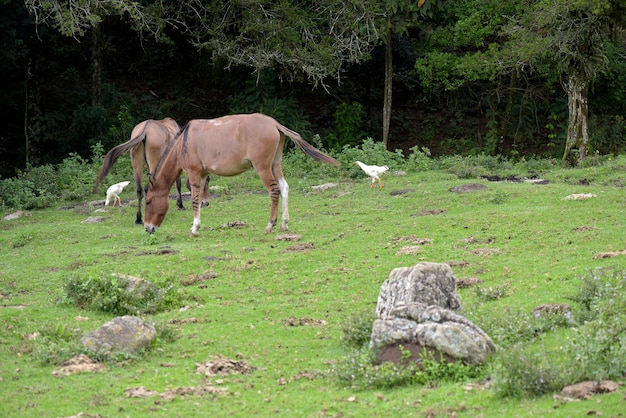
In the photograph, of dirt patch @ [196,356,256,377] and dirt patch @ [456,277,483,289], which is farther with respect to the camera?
dirt patch @ [456,277,483,289]

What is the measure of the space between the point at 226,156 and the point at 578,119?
1096 centimetres

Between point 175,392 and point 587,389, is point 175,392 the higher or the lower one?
the lower one

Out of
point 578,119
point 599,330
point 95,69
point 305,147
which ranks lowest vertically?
point 599,330

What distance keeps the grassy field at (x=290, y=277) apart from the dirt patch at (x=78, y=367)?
9cm

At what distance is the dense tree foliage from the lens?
74.1 ft

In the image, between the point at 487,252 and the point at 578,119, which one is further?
the point at 578,119

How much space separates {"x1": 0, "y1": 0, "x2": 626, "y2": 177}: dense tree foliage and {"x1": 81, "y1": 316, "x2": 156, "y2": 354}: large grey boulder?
536 inches

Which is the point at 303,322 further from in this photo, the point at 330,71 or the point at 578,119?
the point at 330,71

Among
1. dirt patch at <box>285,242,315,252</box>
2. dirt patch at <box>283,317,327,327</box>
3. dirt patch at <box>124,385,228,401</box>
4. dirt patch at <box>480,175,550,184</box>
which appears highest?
dirt patch at <box>480,175,550,184</box>

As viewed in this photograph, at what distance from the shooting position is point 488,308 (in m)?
9.48

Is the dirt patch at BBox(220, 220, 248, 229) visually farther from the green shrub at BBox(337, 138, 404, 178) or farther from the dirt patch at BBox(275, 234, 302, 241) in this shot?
the green shrub at BBox(337, 138, 404, 178)

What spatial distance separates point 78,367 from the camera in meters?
8.32

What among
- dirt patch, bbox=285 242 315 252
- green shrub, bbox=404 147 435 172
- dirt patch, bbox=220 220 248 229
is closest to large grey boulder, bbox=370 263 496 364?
dirt patch, bbox=285 242 315 252

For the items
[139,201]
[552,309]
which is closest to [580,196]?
[552,309]
